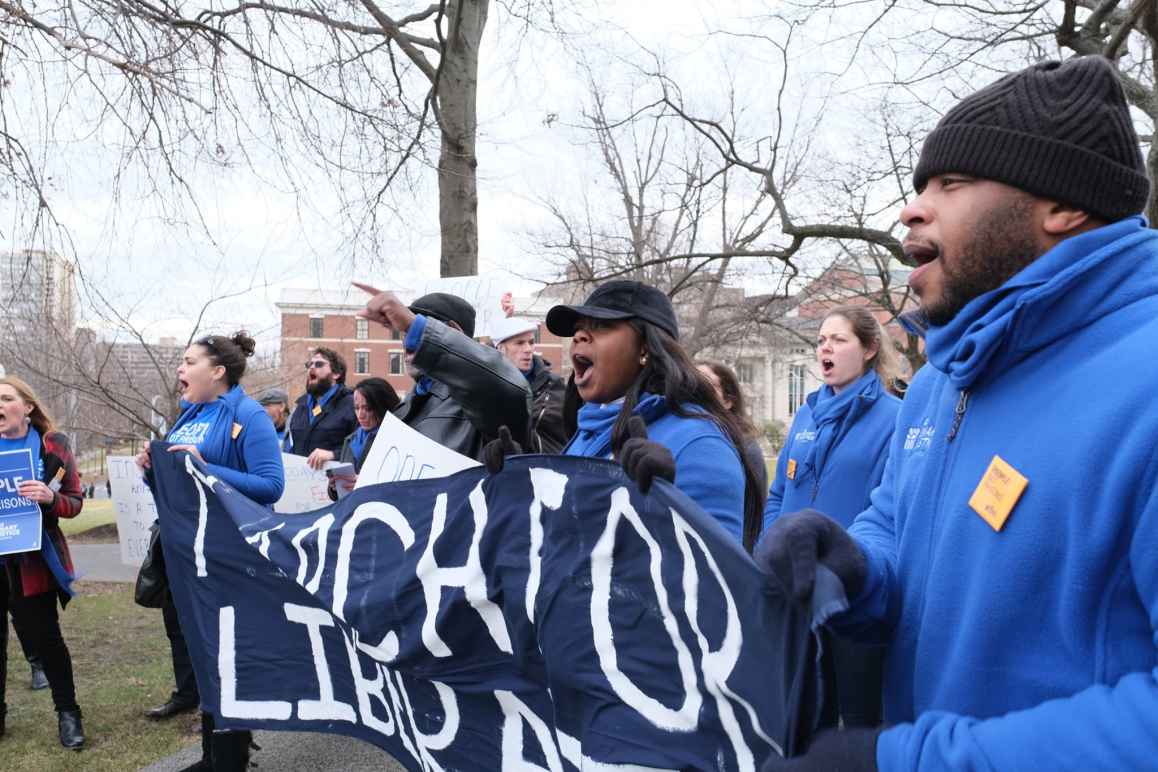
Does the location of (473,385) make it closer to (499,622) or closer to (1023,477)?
(499,622)

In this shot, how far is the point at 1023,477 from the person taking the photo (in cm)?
130

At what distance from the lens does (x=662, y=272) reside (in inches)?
967

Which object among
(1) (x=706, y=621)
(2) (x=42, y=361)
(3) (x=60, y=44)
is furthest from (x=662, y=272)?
(1) (x=706, y=621)

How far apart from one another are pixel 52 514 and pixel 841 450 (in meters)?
4.45

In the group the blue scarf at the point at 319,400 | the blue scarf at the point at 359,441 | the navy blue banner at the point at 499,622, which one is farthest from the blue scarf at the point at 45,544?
the blue scarf at the point at 319,400

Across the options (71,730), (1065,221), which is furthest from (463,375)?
(71,730)

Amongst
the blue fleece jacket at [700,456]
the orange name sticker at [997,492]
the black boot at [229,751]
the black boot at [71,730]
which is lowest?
the black boot at [71,730]

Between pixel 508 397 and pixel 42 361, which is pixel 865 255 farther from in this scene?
pixel 508 397

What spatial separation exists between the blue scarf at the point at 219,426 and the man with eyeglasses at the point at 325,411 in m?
2.56

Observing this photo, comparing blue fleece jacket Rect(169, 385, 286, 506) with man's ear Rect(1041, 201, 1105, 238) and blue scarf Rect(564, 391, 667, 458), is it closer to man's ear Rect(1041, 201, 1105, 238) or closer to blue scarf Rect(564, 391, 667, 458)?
blue scarf Rect(564, 391, 667, 458)

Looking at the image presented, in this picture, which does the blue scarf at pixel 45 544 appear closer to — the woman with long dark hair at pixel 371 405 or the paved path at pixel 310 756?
the paved path at pixel 310 756

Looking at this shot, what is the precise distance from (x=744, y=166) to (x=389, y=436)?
10.6 m

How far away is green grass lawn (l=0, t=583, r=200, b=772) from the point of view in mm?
4922

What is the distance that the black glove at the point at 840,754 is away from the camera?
4.13ft
